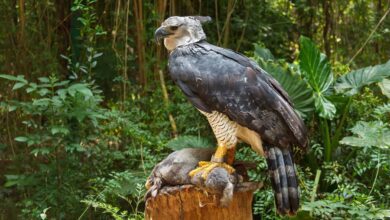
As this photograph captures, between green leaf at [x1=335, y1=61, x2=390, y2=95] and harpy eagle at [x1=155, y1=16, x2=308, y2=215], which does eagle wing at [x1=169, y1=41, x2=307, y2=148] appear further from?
green leaf at [x1=335, y1=61, x2=390, y2=95]

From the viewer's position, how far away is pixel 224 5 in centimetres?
490

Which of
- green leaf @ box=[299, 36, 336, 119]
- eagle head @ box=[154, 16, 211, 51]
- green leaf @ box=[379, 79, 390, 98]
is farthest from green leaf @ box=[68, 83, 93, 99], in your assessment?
green leaf @ box=[379, 79, 390, 98]

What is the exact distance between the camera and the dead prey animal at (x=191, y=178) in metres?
2.41

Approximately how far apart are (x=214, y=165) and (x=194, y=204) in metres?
0.17

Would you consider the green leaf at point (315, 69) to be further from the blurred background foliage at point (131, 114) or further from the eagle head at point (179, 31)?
the eagle head at point (179, 31)

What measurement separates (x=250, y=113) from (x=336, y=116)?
167 cm

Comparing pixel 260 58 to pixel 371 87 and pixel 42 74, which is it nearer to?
pixel 371 87

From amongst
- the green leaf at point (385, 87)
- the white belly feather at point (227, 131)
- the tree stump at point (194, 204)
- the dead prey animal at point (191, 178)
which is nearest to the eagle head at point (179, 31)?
the white belly feather at point (227, 131)

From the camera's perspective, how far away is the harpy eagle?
8.11 ft

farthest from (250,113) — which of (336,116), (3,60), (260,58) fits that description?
(3,60)

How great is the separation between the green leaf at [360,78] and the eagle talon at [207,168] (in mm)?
1620

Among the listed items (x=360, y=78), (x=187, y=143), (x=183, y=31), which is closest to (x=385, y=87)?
(x=360, y=78)

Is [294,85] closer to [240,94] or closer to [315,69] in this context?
[315,69]

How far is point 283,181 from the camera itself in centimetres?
249
